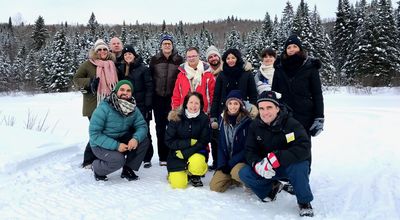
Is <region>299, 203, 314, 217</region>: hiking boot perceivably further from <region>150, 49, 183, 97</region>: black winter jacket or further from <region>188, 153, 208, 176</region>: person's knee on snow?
<region>150, 49, 183, 97</region>: black winter jacket

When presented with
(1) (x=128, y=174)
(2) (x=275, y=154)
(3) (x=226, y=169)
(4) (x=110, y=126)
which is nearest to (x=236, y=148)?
(3) (x=226, y=169)

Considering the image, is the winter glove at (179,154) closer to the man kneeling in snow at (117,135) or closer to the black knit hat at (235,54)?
the man kneeling in snow at (117,135)

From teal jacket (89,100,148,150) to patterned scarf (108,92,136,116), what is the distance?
64mm

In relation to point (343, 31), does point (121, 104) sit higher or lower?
lower

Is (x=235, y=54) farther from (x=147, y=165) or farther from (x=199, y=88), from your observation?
(x=147, y=165)

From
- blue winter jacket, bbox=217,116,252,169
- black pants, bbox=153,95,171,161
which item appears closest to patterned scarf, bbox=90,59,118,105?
black pants, bbox=153,95,171,161

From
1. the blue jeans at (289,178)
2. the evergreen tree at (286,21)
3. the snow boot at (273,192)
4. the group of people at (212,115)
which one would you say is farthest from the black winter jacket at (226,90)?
the evergreen tree at (286,21)

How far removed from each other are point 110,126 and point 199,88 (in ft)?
4.77

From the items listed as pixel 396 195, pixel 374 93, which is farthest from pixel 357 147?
pixel 374 93

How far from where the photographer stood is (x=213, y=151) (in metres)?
5.48

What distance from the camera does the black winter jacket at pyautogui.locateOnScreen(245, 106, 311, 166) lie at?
3711 mm

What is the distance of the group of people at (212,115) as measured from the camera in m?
3.92

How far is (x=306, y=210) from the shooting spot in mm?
3602

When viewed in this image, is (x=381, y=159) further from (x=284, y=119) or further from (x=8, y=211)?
(x=8, y=211)
